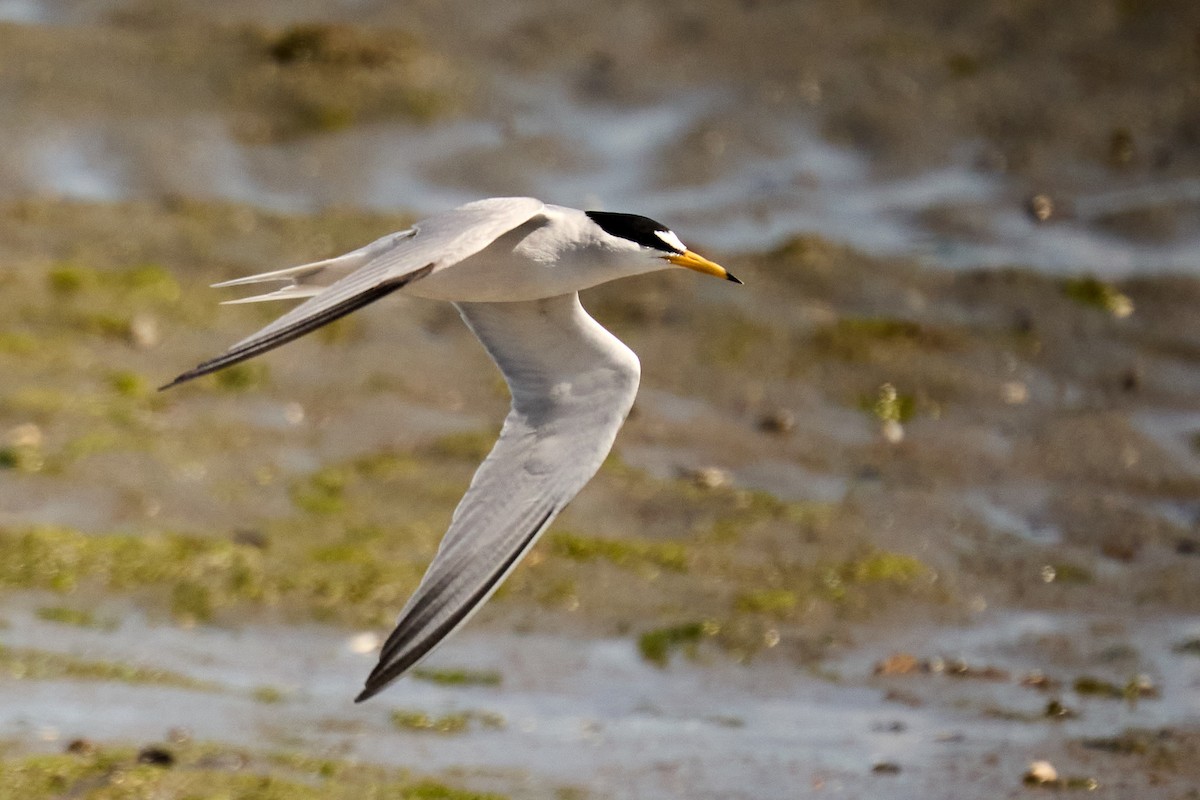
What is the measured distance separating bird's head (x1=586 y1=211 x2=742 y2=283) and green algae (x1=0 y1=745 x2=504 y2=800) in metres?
1.99

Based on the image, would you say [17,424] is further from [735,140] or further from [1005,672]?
[735,140]

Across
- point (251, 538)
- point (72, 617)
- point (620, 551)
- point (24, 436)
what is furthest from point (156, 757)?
point (24, 436)

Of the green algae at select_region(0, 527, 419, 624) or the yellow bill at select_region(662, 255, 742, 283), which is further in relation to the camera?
the green algae at select_region(0, 527, 419, 624)

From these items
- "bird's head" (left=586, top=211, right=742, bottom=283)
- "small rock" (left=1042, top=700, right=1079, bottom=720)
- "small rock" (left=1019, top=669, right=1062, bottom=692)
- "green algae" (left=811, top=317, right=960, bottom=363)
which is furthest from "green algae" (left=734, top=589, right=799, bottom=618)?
"bird's head" (left=586, top=211, right=742, bottom=283)

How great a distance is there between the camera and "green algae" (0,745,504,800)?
18.9ft

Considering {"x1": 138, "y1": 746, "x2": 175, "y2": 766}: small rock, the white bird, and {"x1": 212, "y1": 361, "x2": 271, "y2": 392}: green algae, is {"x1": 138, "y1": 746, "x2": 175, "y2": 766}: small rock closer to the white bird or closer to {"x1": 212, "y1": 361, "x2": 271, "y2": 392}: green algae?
the white bird

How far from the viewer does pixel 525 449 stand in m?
5.59

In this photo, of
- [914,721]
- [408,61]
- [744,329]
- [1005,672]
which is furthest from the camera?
[408,61]

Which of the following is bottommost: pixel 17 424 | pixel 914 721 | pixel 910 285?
pixel 17 424

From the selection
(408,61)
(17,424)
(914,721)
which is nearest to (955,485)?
(914,721)

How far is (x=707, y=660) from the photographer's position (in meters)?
7.80

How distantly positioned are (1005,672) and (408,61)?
711 cm

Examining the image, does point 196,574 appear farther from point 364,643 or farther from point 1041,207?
point 1041,207

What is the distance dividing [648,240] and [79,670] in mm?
2932
